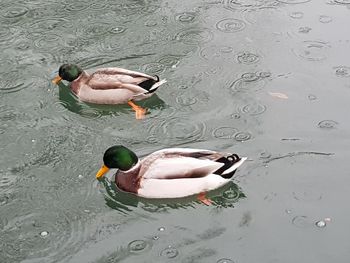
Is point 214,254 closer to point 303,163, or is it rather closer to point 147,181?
point 147,181

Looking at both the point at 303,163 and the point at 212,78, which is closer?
the point at 303,163

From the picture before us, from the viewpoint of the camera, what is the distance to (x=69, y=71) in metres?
6.97

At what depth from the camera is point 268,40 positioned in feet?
25.0

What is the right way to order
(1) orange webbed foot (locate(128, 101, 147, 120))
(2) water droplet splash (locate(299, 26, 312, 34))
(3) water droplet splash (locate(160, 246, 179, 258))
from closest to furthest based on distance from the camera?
(3) water droplet splash (locate(160, 246, 179, 258)), (1) orange webbed foot (locate(128, 101, 147, 120)), (2) water droplet splash (locate(299, 26, 312, 34))

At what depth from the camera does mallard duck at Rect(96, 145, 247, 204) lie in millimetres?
5574

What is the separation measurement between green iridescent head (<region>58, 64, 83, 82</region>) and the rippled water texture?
0.61 ft

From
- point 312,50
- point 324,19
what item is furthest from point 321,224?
point 324,19

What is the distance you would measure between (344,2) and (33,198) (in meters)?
4.66

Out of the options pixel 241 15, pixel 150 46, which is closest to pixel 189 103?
pixel 150 46

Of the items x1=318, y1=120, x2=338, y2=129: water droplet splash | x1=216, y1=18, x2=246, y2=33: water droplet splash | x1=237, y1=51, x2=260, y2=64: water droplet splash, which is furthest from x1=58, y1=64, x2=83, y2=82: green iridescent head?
x1=318, y1=120, x2=338, y2=129: water droplet splash

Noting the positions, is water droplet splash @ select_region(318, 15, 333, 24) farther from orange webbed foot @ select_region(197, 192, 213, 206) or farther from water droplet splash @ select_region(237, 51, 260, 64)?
orange webbed foot @ select_region(197, 192, 213, 206)

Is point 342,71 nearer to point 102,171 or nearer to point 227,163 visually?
point 227,163

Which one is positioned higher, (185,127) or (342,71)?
(342,71)

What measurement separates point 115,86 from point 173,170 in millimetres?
1508
